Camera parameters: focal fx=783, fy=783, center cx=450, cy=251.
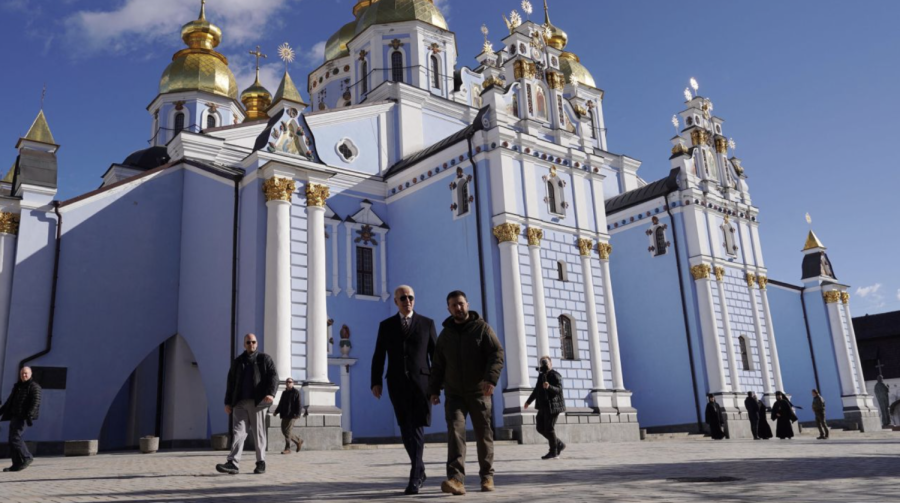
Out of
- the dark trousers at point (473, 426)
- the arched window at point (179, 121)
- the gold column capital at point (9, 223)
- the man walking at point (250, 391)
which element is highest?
the arched window at point (179, 121)

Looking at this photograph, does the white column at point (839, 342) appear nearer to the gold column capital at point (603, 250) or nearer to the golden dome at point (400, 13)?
the gold column capital at point (603, 250)

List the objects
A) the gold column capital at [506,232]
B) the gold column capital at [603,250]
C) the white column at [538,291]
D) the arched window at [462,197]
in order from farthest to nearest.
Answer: the gold column capital at [603,250], the arched window at [462,197], the gold column capital at [506,232], the white column at [538,291]

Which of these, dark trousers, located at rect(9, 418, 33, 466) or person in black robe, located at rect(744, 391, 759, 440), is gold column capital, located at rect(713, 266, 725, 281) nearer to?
person in black robe, located at rect(744, 391, 759, 440)

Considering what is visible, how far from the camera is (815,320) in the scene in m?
33.3

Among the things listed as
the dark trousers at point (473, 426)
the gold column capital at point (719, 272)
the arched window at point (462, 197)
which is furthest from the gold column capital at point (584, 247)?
the dark trousers at point (473, 426)

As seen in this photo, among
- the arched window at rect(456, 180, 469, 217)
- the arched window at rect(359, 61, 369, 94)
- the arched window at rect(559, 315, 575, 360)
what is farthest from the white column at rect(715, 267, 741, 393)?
the arched window at rect(359, 61, 369, 94)

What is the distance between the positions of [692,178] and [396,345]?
23.7 metres

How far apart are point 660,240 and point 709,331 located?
384cm

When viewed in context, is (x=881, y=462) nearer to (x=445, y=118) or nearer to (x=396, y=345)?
(x=396, y=345)

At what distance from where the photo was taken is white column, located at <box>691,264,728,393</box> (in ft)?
85.5

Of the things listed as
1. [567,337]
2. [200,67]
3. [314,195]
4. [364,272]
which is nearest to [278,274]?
[314,195]

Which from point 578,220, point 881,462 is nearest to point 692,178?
point 578,220

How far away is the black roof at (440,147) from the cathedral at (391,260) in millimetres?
118

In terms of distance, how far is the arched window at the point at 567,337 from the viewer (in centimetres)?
2205
